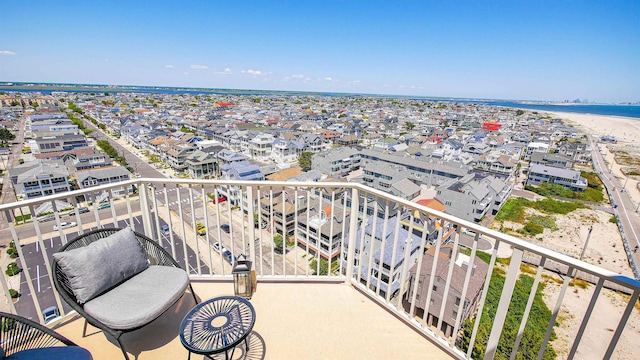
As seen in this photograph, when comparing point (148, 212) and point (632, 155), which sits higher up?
point (148, 212)

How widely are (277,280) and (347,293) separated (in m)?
0.75

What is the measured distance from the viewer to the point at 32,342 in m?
1.60

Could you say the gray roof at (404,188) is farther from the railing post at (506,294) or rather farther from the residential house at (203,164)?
the railing post at (506,294)

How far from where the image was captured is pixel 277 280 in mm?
2939

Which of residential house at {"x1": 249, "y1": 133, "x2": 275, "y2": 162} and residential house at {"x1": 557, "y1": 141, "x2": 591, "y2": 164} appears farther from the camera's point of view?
residential house at {"x1": 557, "y1": 141, "x2": 591, "y2": 164}

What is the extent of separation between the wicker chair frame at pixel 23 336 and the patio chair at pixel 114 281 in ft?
0.70

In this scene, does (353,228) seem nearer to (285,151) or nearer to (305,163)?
(305,163)

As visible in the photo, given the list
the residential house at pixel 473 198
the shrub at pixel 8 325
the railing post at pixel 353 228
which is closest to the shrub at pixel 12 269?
the shrub at pixel 8 325

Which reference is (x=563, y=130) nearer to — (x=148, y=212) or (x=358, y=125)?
(x=358, y=125)

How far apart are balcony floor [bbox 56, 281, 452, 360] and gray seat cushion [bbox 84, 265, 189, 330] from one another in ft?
1.28

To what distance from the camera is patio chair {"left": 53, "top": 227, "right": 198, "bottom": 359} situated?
1.90 meters

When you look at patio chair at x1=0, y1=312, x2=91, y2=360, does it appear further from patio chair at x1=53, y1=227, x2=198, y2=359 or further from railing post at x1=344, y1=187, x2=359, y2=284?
railing post at x1=344, y1=187, x2=359, y2=284

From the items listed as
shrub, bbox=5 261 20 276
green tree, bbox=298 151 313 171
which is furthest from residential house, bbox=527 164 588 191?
shrub, bbox=5 261 20 276

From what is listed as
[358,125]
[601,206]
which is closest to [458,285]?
[601,206]
